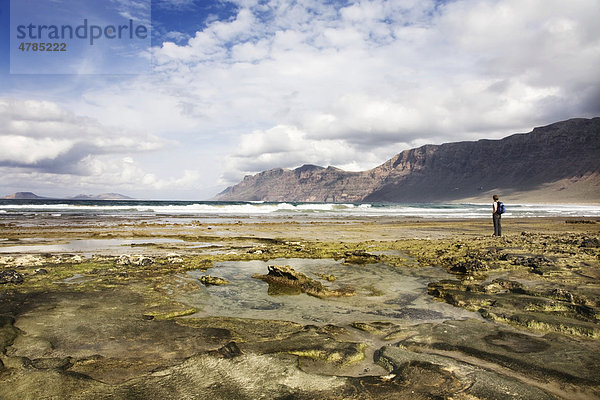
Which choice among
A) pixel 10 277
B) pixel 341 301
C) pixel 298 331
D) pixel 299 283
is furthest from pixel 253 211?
pixel 298 331

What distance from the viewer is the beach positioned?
12.0 feet

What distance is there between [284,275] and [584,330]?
609 centimetres

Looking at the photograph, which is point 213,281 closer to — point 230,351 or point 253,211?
point 230,351

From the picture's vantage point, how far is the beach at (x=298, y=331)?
12.0ft

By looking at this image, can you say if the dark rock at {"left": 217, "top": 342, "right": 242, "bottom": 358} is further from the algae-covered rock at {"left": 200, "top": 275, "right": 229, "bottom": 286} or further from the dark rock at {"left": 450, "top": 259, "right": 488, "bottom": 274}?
the dark rock at {"left": 450, "top": 259, "right": 488, "bottom": 274}

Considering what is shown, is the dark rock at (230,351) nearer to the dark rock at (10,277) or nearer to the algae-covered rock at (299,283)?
the algae-covered rock at (299,283)

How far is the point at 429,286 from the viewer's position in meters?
8.57

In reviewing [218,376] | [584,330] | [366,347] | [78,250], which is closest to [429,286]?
[584,330]

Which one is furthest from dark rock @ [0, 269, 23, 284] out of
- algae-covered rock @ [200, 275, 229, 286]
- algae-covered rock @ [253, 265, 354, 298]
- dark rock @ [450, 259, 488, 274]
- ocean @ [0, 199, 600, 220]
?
ocean @ [0, 199, 600, 220]

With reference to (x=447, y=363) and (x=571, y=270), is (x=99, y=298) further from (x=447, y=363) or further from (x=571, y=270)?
(x=571, y=270)

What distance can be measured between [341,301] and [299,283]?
1.38 m

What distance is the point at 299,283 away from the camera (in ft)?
27.3

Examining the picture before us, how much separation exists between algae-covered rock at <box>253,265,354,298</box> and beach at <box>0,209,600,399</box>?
0.04m

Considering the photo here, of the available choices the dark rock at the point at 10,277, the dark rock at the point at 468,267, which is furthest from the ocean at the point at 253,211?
the dark rock at the point at 10,277
